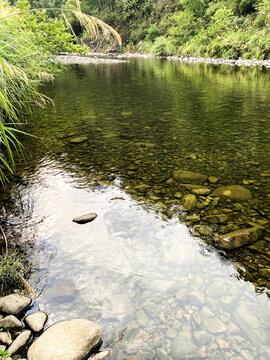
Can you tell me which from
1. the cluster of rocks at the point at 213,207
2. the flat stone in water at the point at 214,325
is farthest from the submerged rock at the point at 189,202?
the flat stone in water at the point at 214,325

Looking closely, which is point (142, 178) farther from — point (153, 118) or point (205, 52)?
point (205, 52)

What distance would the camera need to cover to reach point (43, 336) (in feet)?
5.51

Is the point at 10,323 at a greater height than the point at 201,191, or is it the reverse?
the point at 10,323

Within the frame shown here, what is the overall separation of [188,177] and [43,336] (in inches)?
122

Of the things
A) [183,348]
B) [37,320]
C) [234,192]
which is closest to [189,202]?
[234,192]

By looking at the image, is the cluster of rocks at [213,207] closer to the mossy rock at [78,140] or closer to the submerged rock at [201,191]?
the submerged rock at [201,191]

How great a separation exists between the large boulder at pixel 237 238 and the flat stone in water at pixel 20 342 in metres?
1.99

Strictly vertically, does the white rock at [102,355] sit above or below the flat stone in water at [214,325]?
above

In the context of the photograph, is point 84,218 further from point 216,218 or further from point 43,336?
point 216,218

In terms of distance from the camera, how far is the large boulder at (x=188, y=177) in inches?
158

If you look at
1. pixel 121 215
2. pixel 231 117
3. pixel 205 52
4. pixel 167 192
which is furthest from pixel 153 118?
pixel 205 52

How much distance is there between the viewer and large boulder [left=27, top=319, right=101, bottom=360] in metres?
1.56

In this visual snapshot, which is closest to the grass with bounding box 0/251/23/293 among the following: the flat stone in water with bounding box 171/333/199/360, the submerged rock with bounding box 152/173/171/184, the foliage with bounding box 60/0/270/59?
the flat stone in water with bounding box 171/333/199/360

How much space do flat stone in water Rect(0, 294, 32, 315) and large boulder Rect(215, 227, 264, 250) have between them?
1.99 metres
